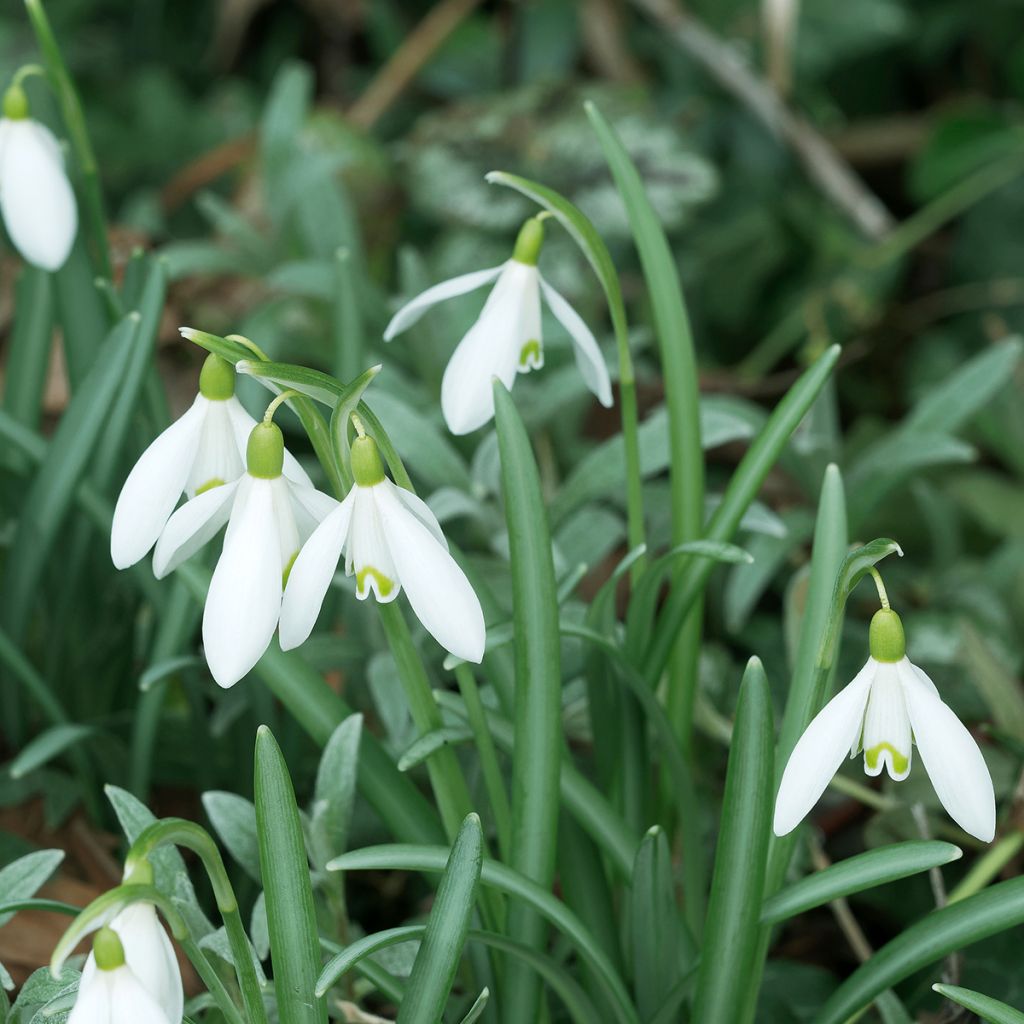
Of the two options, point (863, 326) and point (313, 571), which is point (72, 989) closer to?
point (313, 571)

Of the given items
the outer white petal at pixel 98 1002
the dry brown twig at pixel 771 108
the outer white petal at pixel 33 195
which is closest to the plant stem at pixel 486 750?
the outer white petal at pixel 98 1002

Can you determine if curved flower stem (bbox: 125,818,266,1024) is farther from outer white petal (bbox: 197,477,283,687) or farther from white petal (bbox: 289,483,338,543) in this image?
white petal (bbox: 289,483,338,543)

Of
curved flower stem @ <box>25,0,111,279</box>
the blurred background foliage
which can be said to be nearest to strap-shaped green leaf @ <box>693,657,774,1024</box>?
the blurred background foliage

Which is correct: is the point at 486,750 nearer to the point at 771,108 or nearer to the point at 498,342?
the point at 498,342

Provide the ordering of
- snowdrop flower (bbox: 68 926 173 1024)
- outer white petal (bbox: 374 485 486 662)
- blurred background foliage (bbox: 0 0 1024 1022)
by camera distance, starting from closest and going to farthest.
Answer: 1. snowdrop flower (bbox: 68 926 173 1024)
2. outer white petal (bbox: 374 485 486 662)
3. blurred background foliage (bbox: 0 0 1024 1022)

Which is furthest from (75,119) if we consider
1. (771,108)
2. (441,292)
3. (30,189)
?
(771,108)
